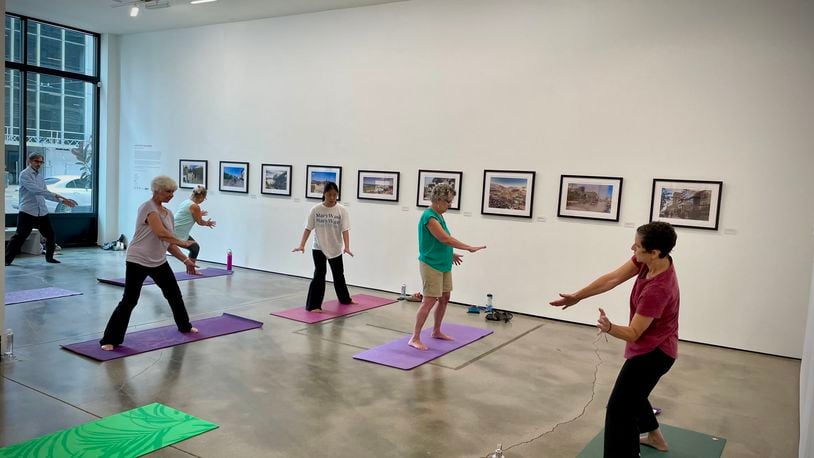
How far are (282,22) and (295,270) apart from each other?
4283 mm

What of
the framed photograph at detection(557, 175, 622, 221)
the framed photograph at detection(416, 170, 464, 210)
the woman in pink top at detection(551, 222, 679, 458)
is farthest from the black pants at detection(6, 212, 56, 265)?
the woman in pink top at detection(551, 222, 679, 458)

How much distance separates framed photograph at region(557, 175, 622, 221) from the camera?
7262mm

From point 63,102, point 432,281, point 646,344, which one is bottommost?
point 432,281

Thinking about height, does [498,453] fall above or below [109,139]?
below

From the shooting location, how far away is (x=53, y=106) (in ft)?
38.1

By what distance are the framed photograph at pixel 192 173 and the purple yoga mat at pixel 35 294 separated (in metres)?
3.77

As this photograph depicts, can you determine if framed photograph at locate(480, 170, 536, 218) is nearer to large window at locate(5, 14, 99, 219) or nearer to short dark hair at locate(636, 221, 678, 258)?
short dark hair at locate(636, 221, 678, 258)

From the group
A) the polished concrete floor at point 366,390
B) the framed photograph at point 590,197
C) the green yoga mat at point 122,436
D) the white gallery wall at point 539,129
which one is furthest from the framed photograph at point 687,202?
the green yoga mat at point 122,436

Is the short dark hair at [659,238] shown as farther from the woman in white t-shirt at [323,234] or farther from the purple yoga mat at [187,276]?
the purple yoga mat at [187,276]

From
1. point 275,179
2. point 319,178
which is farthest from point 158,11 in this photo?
point 319,178

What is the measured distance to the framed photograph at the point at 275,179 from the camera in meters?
10.0

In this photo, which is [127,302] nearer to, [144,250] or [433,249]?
[144,250]

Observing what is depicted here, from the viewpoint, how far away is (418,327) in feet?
19.3

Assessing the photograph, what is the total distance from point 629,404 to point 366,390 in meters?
2.18
